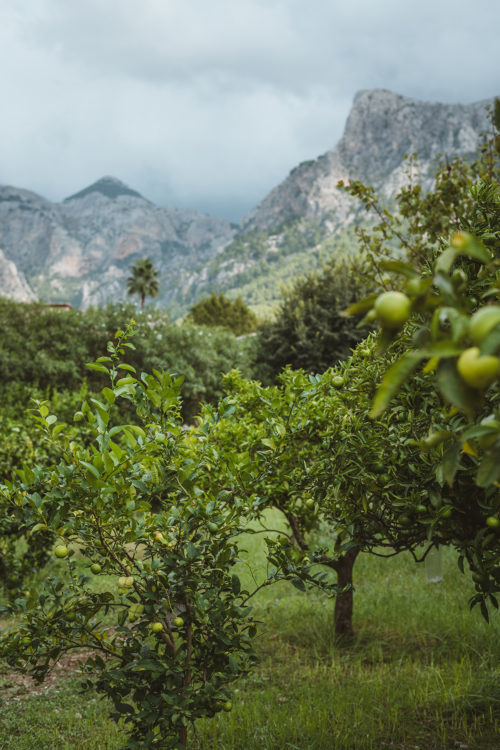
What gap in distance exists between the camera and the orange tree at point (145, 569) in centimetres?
188

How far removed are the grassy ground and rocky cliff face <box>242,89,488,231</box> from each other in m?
140

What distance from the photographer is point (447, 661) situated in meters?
3.92

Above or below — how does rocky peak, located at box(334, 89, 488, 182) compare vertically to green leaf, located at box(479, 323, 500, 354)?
above

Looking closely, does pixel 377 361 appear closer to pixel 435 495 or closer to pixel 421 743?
pixel 435 495

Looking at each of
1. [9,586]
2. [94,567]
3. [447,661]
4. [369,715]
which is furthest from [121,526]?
[9,586]

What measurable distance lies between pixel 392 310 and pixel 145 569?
1.71 m

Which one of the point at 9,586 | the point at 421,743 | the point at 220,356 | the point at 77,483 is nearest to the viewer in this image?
the point at 77,483

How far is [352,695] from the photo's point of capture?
337cm

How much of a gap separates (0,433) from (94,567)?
485 cm

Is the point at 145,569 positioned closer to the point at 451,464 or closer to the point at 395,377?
the point at 451,464

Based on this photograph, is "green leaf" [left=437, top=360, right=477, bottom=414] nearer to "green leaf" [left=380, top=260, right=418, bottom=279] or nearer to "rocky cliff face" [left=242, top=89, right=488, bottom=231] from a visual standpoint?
"green leaf" [left=380, top=260, right=418, bottom=279]

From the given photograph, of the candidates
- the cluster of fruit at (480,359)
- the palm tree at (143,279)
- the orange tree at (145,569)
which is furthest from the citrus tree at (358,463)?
the palm tree at (143,279)

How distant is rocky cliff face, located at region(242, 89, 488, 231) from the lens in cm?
13762

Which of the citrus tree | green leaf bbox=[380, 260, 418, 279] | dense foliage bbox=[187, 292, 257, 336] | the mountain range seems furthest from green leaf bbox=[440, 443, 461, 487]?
the mountain range
